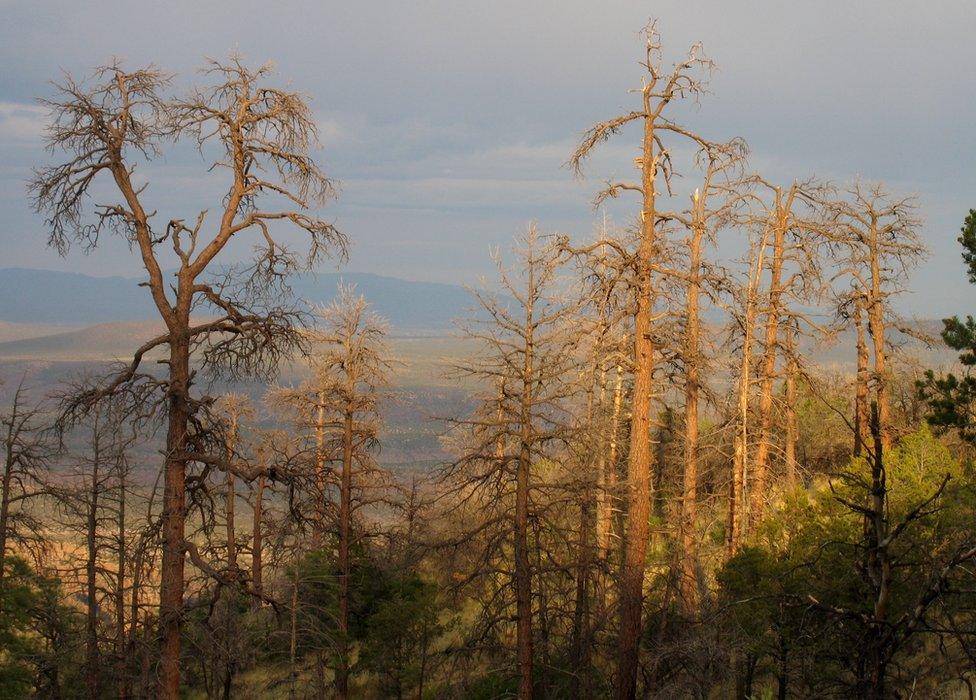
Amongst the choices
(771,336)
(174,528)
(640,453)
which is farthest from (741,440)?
(174,528)

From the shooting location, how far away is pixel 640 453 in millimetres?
15664

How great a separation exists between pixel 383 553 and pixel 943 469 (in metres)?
14.5

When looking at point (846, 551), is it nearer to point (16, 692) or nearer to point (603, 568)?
point (603, 568)

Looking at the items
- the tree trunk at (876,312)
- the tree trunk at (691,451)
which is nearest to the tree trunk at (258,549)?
the tree trunk at (691,451)

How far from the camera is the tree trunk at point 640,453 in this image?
15180mm

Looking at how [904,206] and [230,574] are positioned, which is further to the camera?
[904,206]

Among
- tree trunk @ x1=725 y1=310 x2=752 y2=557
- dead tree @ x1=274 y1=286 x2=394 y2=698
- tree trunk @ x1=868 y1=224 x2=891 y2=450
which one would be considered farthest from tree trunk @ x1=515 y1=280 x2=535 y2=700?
tree trunk @ x1=868 y1=224 x2=891 y2=450

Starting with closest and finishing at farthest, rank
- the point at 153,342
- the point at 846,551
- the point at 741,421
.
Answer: the point at 153,342
the point at 846,551
the point at 741,421

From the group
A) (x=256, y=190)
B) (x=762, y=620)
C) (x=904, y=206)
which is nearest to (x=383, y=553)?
(x=762, y=620)

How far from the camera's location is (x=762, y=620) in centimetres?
1593

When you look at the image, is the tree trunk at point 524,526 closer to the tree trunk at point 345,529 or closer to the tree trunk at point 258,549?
the tree trunk at point 258,549

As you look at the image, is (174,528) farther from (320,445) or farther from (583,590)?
(320,445)

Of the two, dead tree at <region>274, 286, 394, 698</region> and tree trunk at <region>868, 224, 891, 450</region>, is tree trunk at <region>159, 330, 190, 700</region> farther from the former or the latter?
tree trunk at <region>868, 224, 891, 450</region>

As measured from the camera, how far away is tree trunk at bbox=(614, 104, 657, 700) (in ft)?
49.8
